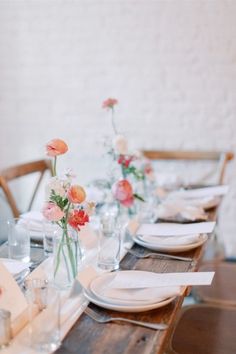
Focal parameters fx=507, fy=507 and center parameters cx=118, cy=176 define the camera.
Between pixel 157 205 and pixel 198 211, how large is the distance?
0.21m

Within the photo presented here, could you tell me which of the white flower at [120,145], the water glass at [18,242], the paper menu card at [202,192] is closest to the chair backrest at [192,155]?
the paper menu card at [202,192]

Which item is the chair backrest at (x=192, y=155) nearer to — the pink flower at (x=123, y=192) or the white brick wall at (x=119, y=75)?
the white brick wall at (x=119, y=75)

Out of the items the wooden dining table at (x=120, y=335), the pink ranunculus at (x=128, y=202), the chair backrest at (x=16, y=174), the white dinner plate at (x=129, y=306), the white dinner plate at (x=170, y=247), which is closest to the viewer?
the wooden dining table at (x=120, y=335)

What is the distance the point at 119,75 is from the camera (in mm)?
3127

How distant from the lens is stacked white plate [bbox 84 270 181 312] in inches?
44.1

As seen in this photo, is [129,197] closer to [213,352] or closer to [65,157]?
[213,352]

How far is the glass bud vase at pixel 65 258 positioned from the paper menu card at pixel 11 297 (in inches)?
7.0

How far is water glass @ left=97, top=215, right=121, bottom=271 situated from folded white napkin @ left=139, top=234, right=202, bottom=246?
0.15 m

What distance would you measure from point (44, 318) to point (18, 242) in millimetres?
477

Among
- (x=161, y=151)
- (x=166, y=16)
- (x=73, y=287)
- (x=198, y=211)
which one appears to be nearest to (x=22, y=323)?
(x=73, y=287)

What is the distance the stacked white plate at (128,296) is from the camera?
1.12 meters

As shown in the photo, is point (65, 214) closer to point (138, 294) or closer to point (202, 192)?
point (138, 294)

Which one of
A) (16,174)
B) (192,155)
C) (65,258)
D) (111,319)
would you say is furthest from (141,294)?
(192,155)

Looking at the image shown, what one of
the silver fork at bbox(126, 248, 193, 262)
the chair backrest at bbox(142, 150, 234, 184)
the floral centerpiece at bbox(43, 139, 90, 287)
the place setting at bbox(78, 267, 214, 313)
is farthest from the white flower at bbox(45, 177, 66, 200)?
the chair backrest at bbox(142, 150, 234, 184)
